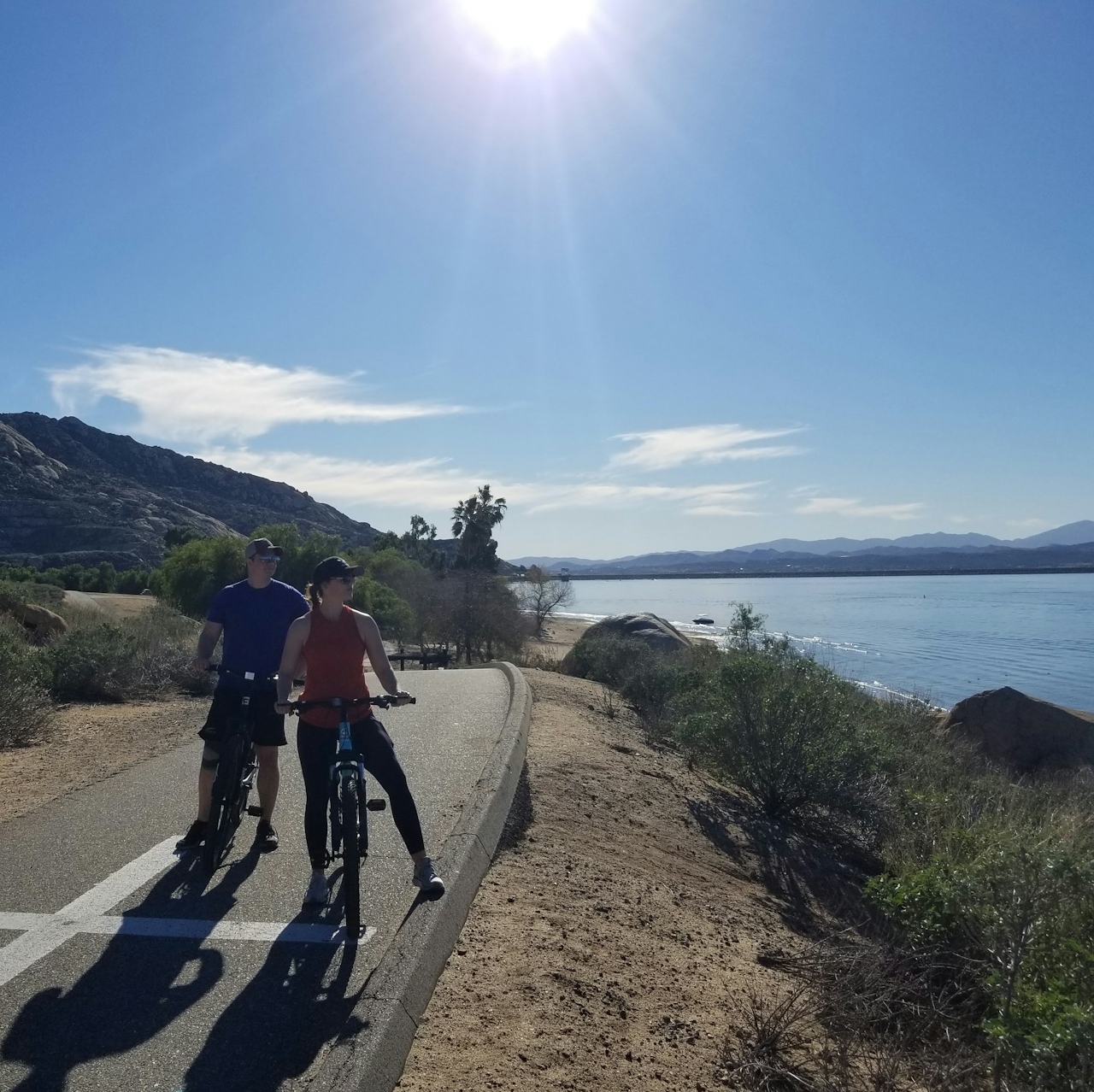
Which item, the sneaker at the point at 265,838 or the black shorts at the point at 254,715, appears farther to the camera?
the sneaker at the point at 265,838

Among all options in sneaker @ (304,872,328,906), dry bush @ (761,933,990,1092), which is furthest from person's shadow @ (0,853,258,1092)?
dry bush @ (761,933,990,1092)

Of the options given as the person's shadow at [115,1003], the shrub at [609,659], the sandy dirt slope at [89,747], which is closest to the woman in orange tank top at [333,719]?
the person's shadow at [115,1003]

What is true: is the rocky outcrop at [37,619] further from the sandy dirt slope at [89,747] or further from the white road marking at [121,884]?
the white road marking at [121,884]

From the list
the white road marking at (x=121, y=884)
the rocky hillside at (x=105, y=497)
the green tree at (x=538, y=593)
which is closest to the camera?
the white road marking at (x=121, y=884)

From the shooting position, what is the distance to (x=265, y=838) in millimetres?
5984

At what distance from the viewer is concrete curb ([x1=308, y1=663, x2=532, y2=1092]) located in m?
3.44

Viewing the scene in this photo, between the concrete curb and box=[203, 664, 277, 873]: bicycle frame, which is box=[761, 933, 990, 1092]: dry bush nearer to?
the concrete curb

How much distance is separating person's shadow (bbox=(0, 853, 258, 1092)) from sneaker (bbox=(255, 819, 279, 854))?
90 centimetres

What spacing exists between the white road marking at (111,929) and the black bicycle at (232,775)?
0.58 metres

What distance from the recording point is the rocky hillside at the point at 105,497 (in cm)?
7619

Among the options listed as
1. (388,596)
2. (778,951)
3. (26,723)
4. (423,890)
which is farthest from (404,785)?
(388,596)

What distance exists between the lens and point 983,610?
87312 mm

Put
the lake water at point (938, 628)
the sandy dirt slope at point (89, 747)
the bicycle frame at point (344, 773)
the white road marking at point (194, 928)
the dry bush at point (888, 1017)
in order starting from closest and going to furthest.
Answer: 1. the dry bush at point (888, 1017)
2. the white road marking at point (194, 928)
3. the bicycle frame at point (344, 773)
4. the sandy dirt slope at point (89, 747)
5. the lake water at point (938, 628)

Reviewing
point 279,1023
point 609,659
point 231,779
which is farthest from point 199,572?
point 279,1023
